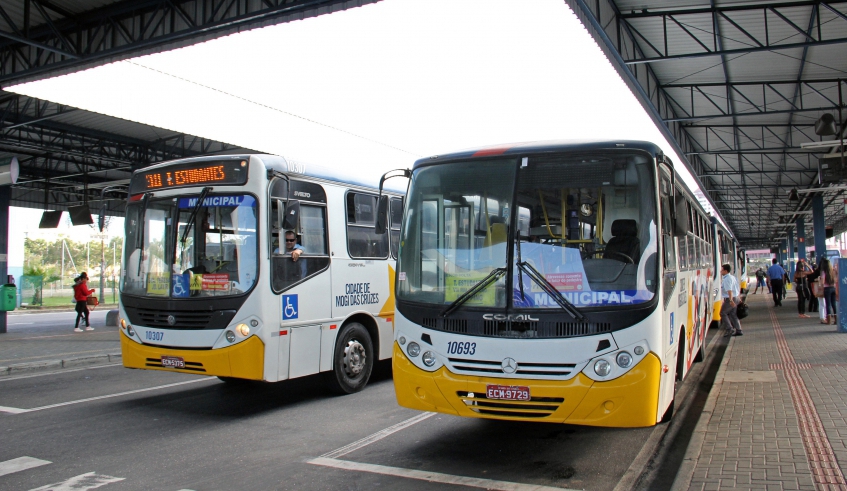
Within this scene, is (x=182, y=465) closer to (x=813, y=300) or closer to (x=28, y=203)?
(x=813, y=300)

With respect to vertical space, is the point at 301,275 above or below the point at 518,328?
above

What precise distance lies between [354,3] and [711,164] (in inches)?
1004

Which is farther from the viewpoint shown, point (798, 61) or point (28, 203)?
point (28, 203)

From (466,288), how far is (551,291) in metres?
0.76

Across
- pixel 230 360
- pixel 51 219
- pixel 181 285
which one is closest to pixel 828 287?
pixel 230 360


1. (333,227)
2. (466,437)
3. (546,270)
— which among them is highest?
(333,227)

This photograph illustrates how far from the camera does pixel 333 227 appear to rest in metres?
9.18

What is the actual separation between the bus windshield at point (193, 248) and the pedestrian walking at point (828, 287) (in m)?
15.9

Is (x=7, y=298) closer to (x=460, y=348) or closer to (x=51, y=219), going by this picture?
(x=51, y=219)

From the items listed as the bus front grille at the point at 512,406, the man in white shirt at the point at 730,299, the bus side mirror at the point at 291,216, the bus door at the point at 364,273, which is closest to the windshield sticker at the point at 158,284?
the bus side mirror at the point at 291,216

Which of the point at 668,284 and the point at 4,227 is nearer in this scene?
the point at 668,284

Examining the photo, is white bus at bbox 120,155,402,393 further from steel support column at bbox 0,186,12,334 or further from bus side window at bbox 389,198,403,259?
steel support column at bbox 0,186,12,334

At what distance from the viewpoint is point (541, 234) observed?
5.81 meters

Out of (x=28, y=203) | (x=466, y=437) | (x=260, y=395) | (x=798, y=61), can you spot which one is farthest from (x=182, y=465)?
(x=28, y=203)
